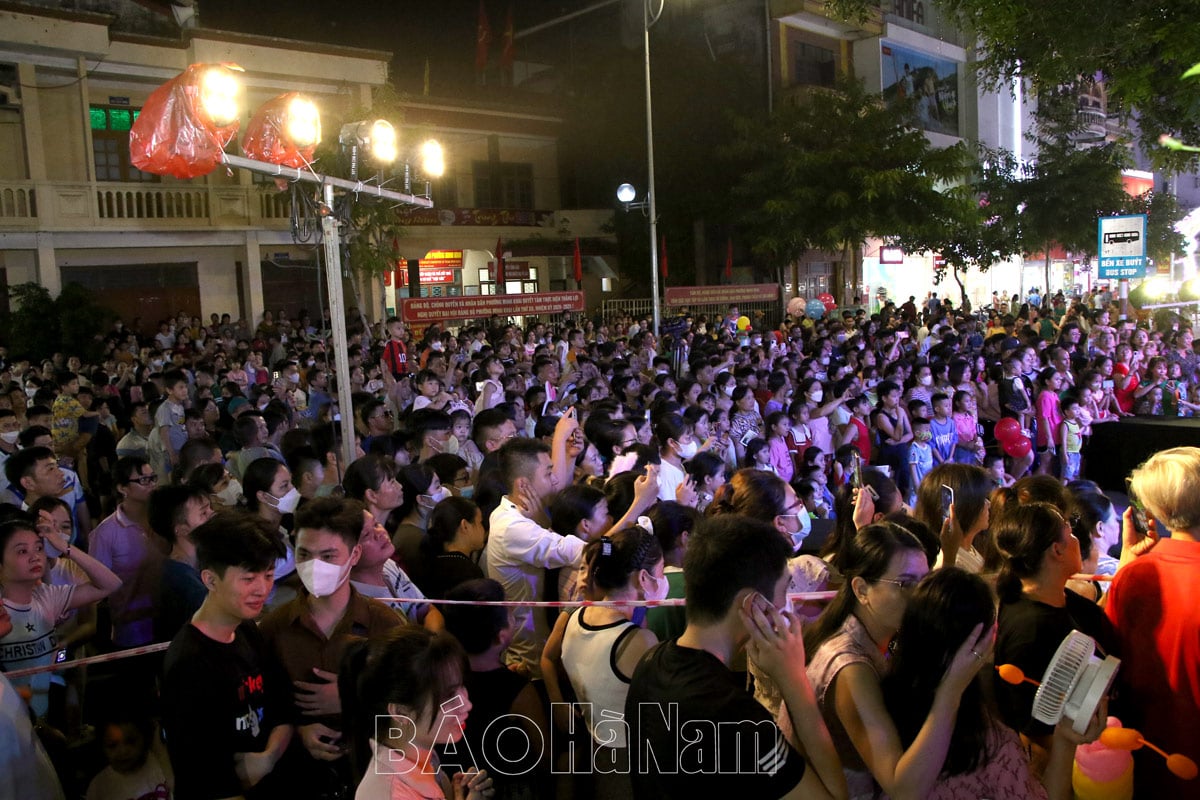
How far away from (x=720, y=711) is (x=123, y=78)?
2045 centimetres

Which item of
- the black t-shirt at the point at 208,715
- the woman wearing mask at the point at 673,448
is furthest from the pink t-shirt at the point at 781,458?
the black t-shirt at the point at 208,715

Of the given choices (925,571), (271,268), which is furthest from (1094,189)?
(925,571)

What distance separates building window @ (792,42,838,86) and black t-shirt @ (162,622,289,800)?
2622 cm

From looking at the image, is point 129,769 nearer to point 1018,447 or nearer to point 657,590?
point 657,590

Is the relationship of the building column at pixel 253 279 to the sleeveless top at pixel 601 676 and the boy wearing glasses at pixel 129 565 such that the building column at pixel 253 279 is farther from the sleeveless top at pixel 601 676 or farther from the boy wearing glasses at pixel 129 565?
the sleeveless top at pixel 601 676

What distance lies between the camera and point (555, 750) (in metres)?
3.13

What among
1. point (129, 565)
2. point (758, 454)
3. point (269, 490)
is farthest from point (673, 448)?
point (129, 565)

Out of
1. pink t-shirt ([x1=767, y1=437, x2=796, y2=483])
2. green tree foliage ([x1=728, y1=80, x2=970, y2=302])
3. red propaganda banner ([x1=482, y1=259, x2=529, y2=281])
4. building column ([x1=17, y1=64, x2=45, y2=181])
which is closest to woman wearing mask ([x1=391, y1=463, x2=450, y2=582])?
pink t-shirt ([x1=767, y1=437, x2=796, y2=483])

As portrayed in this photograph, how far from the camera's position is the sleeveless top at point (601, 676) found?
273 cm

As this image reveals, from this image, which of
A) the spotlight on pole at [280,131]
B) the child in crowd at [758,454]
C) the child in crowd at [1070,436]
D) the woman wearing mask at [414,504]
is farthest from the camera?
the child in crowd at [1070,436]

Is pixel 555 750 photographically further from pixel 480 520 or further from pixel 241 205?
pixel 241 205

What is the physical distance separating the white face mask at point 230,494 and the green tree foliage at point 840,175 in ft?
58.9

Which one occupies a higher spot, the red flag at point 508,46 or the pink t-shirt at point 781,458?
the red flag at point 508,46

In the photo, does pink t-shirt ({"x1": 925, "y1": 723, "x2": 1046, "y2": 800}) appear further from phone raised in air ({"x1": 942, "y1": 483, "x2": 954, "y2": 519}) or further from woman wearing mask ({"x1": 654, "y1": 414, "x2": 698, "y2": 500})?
woman wearing mask ({"x1": 654, "y1": 414, "x2": 698, "y2": 500})
